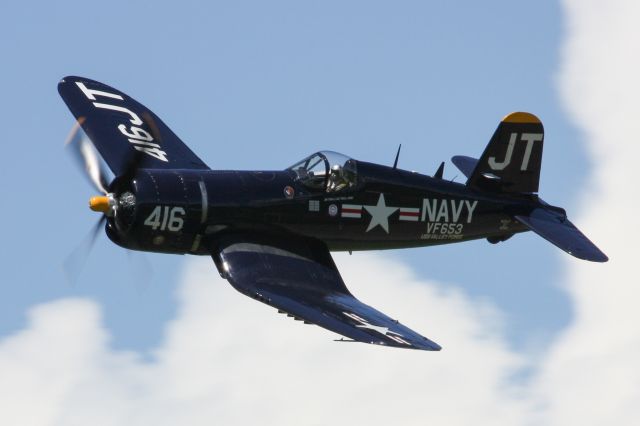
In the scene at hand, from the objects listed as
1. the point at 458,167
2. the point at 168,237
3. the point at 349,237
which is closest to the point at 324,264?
the point at 349,237

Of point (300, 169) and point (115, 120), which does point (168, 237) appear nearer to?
point (300, 169)

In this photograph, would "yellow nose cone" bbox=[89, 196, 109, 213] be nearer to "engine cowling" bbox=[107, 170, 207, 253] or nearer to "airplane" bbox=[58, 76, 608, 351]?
"airplane" bbox=[58, 76, 608, 351]

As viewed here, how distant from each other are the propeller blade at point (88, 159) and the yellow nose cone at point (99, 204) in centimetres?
44

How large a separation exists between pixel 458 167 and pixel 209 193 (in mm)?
6241

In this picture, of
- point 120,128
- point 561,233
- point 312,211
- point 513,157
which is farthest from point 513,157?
point 120,128

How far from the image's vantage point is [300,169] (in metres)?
28.5

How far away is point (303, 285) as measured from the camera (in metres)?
27.3

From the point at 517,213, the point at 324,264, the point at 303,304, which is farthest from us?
the point at 517,213

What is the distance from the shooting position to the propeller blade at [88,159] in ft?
92.0

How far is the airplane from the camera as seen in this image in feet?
88.9

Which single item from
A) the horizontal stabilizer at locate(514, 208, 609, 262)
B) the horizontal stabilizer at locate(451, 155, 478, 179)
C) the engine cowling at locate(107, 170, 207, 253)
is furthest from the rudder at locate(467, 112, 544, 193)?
the engine cowling at locate(107, 170, 207, 253)

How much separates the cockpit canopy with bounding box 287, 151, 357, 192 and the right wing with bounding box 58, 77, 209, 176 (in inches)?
118

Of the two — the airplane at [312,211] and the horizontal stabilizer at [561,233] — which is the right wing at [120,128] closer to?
the airplane at [312,211]

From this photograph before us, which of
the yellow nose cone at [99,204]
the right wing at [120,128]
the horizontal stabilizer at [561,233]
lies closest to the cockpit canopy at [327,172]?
the right wing at [120,128]
